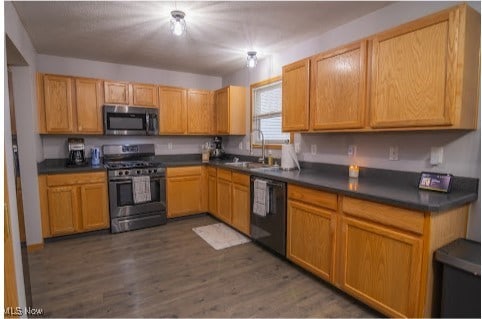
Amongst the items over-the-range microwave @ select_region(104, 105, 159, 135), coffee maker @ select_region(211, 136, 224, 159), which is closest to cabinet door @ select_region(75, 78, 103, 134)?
over-the-range microwave @ select_region(104, 105, 159, 135)

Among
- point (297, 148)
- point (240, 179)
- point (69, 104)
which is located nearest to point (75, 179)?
point (69, 104)

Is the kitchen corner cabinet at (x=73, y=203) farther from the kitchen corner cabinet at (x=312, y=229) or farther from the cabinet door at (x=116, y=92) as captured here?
the kitchen corner cabinet at (x=312, y=229)

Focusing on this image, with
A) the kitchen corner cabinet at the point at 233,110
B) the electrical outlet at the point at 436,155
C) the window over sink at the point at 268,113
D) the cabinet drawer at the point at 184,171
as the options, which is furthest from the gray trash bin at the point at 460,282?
the cabinet drawer at the point at 184,171

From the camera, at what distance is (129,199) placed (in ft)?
12.1

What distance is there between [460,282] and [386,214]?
51 centimetres

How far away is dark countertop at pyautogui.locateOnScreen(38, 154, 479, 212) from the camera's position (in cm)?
165

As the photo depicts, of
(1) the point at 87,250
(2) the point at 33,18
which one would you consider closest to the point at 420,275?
(1) the point at 87,250

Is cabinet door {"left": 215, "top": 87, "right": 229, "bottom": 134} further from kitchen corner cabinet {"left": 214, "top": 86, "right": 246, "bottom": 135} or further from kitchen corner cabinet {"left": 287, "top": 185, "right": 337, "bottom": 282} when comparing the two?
kitchen corner cabinet {"left": 287, "top": 185, "right": 337, "bottom": 282}

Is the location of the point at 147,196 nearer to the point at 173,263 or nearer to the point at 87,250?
the point at 87,250

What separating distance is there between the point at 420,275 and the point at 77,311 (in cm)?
238

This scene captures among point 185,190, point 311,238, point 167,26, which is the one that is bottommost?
point 311,238

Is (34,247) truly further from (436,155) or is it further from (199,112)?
(436,155)

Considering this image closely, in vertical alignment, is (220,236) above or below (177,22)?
below

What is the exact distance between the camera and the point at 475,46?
68.6 inches
